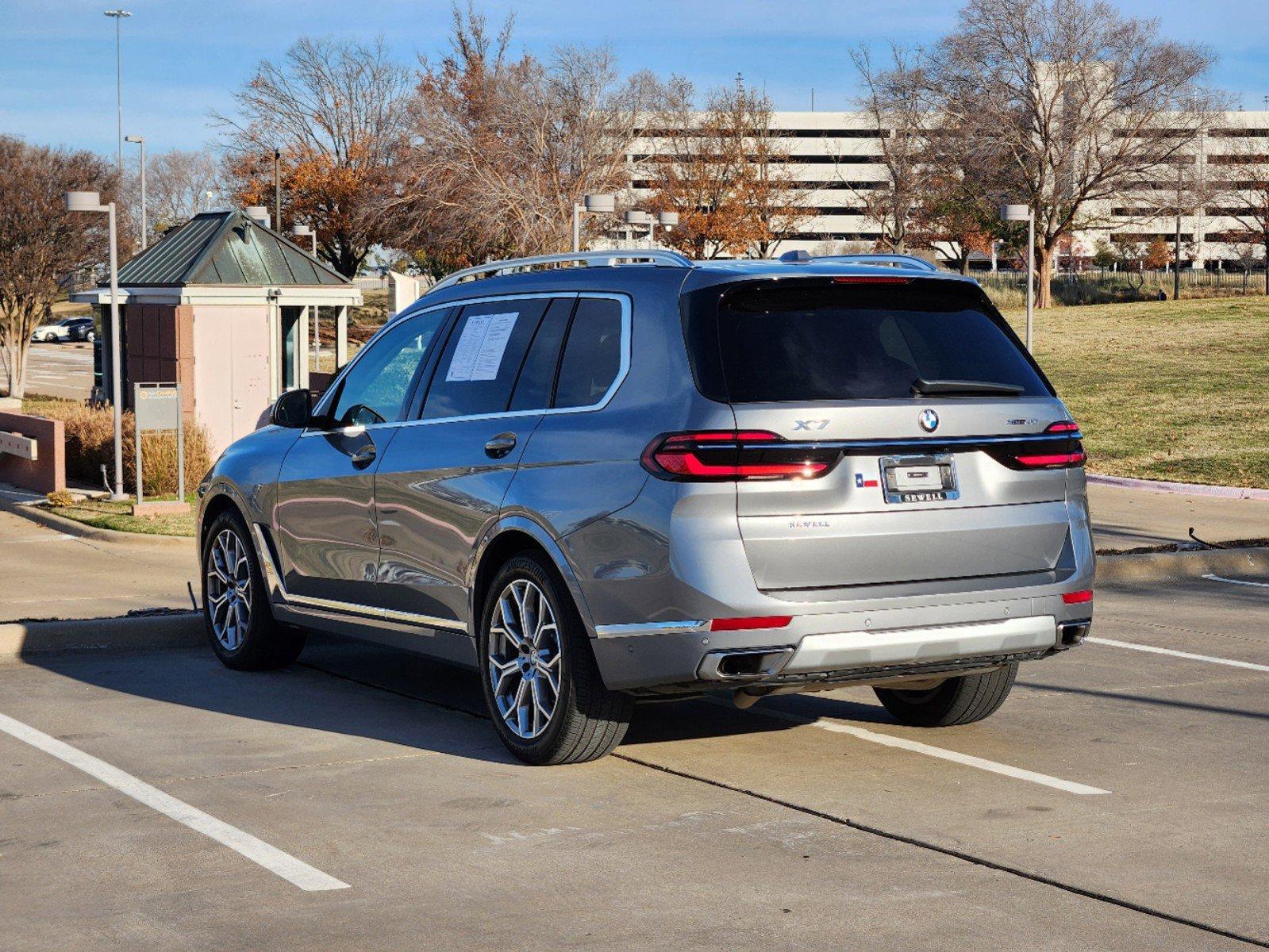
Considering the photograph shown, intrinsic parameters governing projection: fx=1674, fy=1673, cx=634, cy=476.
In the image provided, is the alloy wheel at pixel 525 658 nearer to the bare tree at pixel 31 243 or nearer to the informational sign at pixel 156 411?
the informational sign at pixel 156 411

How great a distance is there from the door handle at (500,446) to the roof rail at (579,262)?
0.72 meters

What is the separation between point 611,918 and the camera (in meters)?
4.75

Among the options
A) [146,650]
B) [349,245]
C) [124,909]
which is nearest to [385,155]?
[349,245]

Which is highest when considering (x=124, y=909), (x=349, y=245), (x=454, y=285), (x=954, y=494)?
(x=349, y=245)

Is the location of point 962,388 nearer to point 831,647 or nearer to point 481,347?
point 831,647

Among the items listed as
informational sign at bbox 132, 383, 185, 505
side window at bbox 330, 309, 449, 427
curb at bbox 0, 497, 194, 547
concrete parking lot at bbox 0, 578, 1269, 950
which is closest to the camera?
concrete parking lot at bbox 0, 578, 1269, 950

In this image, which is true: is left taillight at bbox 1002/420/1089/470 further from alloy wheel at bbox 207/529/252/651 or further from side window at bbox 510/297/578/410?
alloy wheel at bbox 207/529/252/651

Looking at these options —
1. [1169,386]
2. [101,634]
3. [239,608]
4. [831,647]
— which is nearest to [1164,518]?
[239,608]

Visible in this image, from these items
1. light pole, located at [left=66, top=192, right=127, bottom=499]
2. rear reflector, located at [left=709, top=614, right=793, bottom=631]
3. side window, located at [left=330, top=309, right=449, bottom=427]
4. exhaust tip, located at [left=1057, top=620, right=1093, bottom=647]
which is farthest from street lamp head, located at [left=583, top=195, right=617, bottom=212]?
rear reflector, located at [left=709, top=614, right=793, bottom=631]

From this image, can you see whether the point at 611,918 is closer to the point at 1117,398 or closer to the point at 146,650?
the point at 146,650

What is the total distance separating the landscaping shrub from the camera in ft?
66.2

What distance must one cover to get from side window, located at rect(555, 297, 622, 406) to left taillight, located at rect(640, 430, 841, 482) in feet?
2.18

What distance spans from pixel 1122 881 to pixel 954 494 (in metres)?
1.56

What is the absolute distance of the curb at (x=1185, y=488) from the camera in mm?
18406
